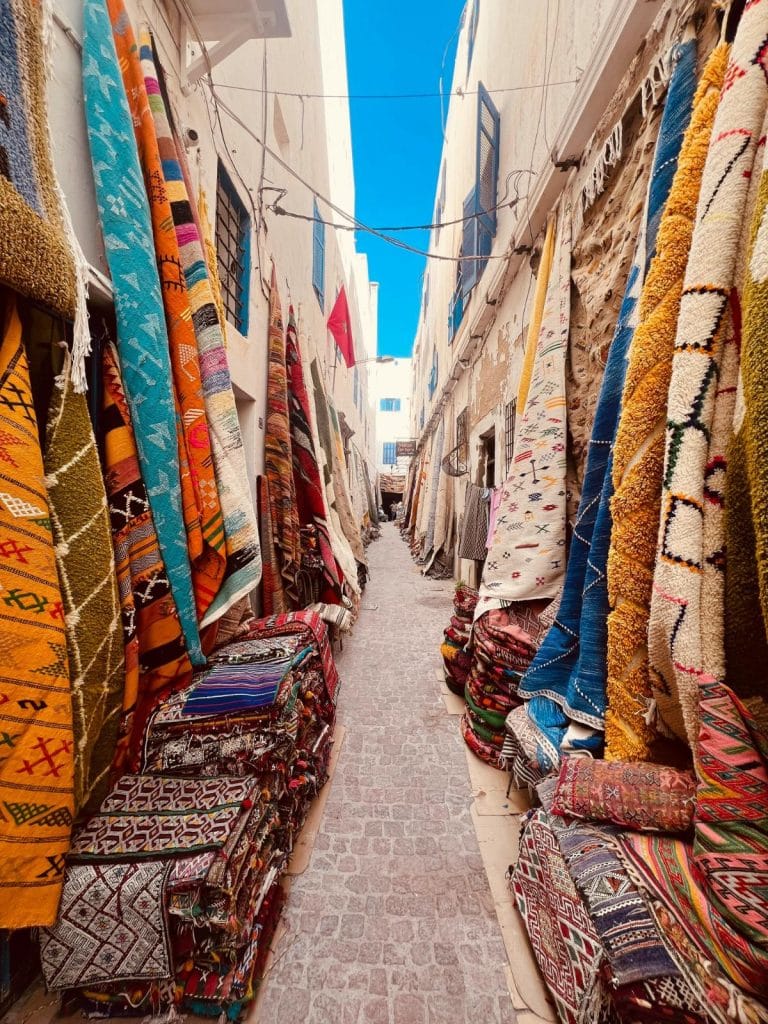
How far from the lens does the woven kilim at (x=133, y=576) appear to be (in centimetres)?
136

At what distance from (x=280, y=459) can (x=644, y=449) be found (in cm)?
256

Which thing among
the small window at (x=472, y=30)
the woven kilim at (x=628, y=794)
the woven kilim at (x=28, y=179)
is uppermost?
the small window at (x=472, y=30)

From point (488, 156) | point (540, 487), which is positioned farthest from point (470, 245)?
point (540, 487)

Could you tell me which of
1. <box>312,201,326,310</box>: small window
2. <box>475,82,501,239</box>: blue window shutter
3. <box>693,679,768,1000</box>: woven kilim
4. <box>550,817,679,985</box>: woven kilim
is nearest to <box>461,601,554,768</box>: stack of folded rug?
<box>550,817,679,985</box>: woven kilim

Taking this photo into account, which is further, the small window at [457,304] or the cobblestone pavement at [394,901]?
the small window at [457,304]

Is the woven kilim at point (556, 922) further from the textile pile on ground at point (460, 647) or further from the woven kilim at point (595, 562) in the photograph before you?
the textile pile on ground at point (460, 647)

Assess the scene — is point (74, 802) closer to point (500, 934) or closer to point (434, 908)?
point (434, 908)

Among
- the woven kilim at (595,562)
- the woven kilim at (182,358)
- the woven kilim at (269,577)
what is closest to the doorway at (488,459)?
the woven kilim at (269,577)

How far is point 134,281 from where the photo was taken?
55.9 inches

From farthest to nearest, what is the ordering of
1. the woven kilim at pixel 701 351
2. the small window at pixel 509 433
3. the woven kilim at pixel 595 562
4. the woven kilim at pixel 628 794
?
1. the small window at pixel 509 433
2. the woven kilim at pixel 595 562
3. the woven kilim at pixel 628 794
4. the woven kilim at pixel 701 351

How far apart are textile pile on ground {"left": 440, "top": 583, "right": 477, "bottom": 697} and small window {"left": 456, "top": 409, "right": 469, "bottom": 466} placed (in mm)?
3766

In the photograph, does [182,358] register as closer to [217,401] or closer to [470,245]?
[217,401]

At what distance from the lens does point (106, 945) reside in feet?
3.70

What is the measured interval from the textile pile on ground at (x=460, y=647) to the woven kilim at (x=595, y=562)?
118 centimetres
